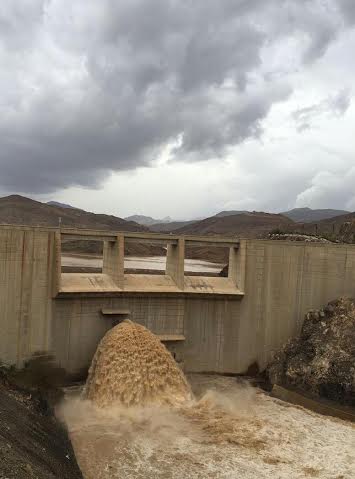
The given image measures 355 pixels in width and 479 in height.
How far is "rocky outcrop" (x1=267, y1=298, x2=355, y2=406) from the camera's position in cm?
1828

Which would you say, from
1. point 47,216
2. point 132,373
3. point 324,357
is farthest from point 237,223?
point 132,373

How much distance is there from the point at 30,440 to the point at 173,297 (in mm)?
9904

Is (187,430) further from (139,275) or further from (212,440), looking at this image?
(139,275)

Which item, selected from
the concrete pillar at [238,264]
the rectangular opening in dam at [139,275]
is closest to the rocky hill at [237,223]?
the concrete pillar at [238,264]

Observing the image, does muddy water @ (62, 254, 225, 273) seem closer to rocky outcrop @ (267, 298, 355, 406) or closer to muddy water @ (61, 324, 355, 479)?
rocky outcrop @ (267, 298, 355, 406)

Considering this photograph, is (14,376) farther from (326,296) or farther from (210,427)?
→ (326,296)

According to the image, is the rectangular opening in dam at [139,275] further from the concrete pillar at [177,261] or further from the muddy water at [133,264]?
the muddy water at [133,264]

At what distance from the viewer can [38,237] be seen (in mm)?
17859

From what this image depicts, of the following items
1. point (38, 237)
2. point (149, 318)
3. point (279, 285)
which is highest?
point (38, 237)

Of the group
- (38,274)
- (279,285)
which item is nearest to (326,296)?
(279,285)

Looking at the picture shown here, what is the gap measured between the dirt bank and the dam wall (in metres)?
2.73

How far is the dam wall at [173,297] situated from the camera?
1767 centimetres

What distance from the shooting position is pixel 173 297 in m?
20.3

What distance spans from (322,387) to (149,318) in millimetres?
7853
